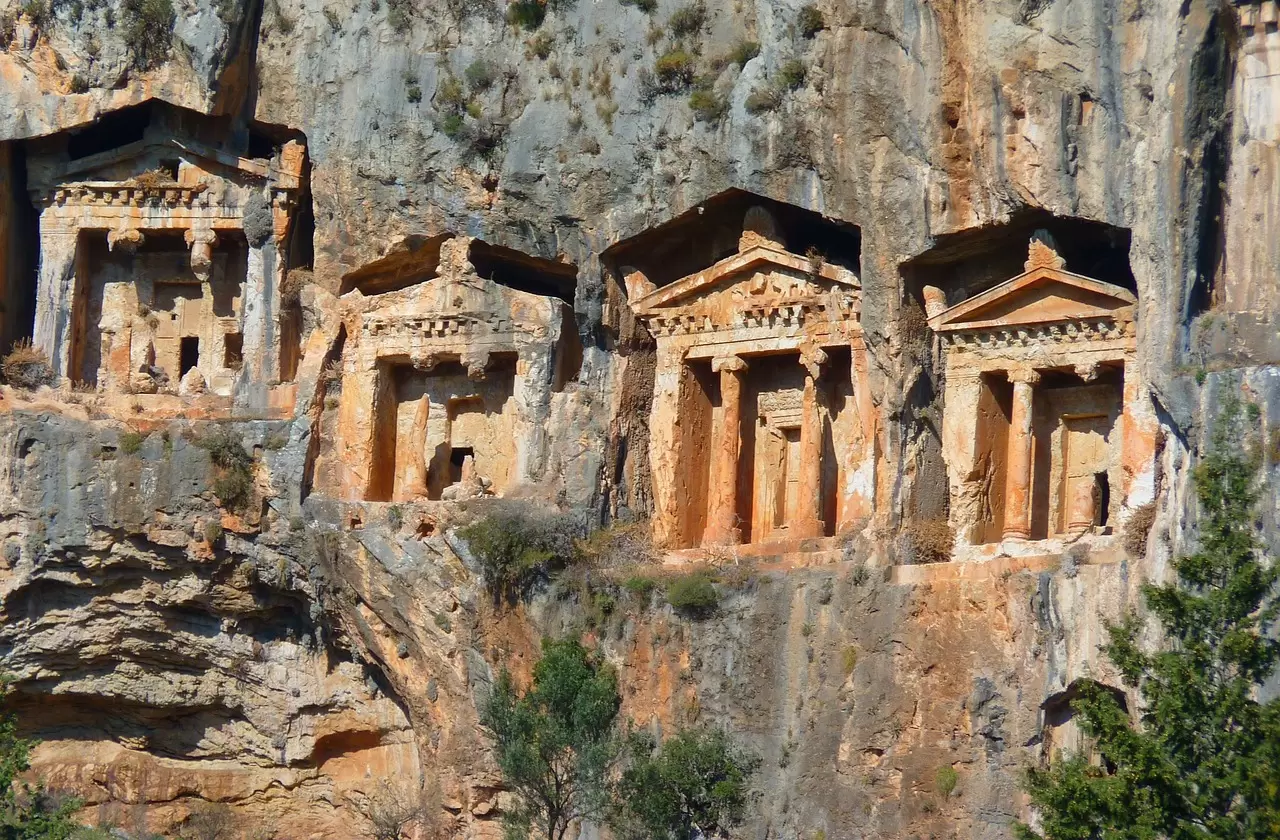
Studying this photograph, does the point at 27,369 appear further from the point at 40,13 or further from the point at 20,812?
the point at 20,812

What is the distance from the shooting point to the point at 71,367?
38.5m

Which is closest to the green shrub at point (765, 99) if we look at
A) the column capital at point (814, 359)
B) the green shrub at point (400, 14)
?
the column capital at point (814, 359)

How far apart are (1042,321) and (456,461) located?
8180 mm

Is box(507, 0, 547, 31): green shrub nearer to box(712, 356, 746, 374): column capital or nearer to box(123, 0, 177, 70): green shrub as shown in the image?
box(123, 0, 177, 70): green shrub

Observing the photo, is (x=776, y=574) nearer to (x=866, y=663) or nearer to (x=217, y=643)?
(x=866, y=663)

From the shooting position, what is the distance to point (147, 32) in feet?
124

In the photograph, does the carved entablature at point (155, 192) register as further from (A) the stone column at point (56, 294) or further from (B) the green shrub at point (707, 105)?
(B) the green shrub at point (707, 105)

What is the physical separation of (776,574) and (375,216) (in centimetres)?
734

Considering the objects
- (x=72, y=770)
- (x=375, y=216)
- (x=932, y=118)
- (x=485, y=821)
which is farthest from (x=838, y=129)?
(x=72, y=770)

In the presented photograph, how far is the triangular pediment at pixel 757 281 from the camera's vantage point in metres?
34.9

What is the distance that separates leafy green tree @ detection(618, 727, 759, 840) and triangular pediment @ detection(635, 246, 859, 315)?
592 centimetres

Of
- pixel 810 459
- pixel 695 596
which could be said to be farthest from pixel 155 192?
pixel 695 596

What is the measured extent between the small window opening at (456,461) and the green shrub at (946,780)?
29.5 feet

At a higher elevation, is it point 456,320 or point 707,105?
point 707,105
